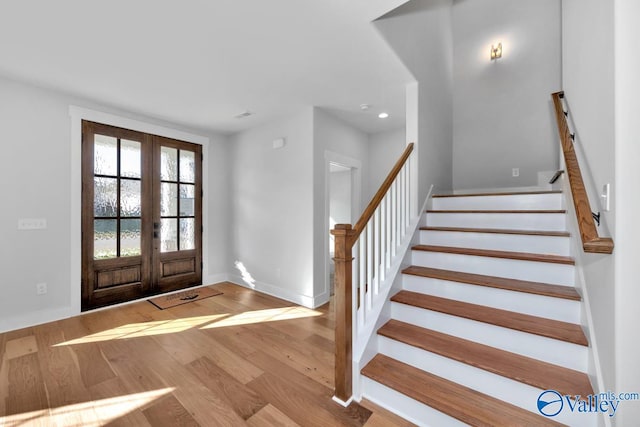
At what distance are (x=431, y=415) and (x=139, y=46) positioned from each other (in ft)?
10.8

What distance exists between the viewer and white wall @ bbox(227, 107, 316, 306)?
336cm

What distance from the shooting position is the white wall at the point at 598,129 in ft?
3.63

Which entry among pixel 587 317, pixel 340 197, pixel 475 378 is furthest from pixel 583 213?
pixel 340 197

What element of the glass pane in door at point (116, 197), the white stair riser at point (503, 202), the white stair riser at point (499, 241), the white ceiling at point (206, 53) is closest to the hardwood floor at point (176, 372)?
the glass pane in door at point (116, 197)

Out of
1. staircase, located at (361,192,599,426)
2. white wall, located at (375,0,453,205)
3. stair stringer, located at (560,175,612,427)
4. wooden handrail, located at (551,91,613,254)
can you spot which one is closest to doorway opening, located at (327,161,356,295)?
white wall, located at (375,0,453,205)

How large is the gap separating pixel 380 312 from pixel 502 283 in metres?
0.86

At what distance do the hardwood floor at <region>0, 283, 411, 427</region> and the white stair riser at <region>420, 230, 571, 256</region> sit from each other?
1.42 m

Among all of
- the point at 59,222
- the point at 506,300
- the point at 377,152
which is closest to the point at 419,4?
the point at 377,152

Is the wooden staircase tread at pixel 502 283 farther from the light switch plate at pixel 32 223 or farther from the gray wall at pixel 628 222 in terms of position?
the light switch plate at pixel 32 223

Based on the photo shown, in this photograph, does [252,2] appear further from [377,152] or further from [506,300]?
[377,152]

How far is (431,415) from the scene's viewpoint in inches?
56.2

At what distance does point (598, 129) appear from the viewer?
4.37ft

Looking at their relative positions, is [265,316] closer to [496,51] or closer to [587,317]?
[587,317]

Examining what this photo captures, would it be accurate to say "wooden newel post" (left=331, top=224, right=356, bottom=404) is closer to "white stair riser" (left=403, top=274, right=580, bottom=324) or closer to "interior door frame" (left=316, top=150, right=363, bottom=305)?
"white stair riser" (left=403, top=274, right=580, bottom=324)
